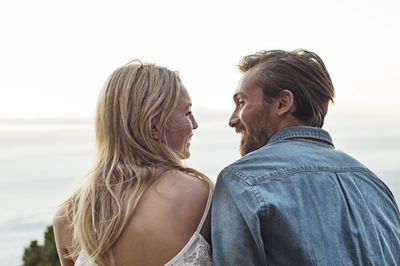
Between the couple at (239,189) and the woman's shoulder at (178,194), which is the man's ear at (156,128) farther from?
the woman's shoulder at (178,194)

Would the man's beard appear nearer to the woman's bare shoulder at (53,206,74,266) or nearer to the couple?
the couple

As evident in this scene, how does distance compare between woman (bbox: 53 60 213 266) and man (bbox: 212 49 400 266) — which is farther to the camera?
woman (bbox: 53 60 213 266)

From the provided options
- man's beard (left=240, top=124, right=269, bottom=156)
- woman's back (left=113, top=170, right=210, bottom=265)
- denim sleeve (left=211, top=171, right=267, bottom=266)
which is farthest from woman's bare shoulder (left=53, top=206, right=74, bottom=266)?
man's beard (left=240, top=124, right=269, bottom=156)

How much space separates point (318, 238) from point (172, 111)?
917 mm

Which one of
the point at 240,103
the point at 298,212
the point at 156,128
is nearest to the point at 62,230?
the point at 156,128

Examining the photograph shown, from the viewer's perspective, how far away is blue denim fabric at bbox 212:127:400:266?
211cm

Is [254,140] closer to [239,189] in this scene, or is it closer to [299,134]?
[299,134]

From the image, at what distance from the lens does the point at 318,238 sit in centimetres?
213

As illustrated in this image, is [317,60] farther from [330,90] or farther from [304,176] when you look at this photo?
[304,176]

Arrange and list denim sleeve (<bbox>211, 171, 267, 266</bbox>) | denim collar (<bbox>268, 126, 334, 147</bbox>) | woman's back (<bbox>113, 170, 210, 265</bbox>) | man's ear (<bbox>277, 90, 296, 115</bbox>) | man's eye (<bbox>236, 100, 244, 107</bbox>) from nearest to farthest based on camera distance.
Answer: denim sleeve (<bbox>211, 171, 267, 266</bbox>) < woman's back (<bbox>113, 170, 210, 265</bbox>) < denim collar (<bbox>268, 126, 334, 147</bbox>) < man's ear (<bbox>277, 90, 296, 115</bbox>) < man's eye (<bbox>236, 100, 244, 107</bbox>)

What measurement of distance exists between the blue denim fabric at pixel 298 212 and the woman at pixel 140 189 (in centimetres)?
17

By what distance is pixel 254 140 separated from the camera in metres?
2.70

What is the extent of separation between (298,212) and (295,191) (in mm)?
99

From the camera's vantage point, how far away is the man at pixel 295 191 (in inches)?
83.4
